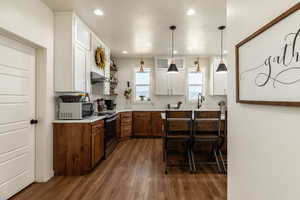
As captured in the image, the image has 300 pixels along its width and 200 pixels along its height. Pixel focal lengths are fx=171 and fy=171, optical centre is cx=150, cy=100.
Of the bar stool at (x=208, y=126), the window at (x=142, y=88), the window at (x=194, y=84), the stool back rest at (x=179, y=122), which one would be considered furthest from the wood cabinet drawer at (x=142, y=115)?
the bar stool at (x=208, y=126)

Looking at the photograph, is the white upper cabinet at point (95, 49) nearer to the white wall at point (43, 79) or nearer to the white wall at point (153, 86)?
the white wall at point (43, 79)

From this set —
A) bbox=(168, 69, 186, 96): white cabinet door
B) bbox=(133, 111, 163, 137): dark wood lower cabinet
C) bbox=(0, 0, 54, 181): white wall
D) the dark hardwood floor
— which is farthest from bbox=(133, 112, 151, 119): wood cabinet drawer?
bbox=(0, 0, 54, 181): white wall

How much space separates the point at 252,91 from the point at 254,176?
1.72 ft

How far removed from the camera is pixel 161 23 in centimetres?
332

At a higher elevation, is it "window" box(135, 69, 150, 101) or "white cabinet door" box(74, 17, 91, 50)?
"white cabinet door" box(74, 17, 91, 50)

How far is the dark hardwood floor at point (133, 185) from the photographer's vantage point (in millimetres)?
2205

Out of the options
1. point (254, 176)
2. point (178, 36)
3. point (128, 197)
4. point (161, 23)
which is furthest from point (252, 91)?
point (178, 36)

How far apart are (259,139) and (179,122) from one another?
2047mm

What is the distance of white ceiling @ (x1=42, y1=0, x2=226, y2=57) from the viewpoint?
2658 millimetres

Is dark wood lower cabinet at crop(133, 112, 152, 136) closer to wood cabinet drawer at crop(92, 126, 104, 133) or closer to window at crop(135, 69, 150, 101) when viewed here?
window at crop(135, 69, 150, 101)

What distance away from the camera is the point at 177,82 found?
19.0 ft

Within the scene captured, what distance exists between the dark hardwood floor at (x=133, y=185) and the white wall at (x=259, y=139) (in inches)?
42.7

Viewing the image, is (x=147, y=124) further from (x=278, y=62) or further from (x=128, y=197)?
(x=278, y=62)

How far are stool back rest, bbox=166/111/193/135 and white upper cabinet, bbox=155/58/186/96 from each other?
9.23ft
